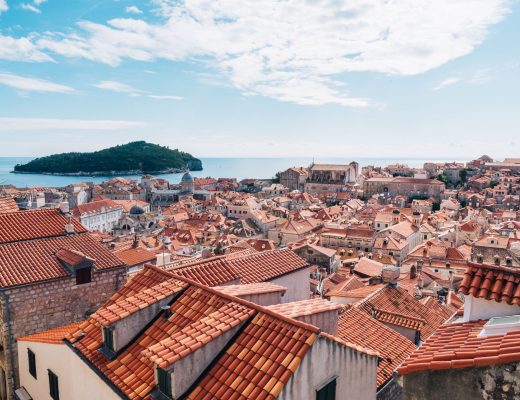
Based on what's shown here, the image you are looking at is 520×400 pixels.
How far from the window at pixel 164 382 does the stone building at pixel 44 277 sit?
7120 mm

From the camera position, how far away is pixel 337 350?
6133mm

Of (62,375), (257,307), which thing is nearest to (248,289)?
(257,307)

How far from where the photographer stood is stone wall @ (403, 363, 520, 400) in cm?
362

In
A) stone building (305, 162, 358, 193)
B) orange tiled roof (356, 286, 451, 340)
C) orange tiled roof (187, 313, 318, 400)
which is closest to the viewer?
orange tiled roof (187, 313, 318, 400)

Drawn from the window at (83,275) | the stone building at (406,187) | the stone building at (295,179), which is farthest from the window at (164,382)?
the stone building at (295,179)

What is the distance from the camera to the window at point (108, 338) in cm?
735

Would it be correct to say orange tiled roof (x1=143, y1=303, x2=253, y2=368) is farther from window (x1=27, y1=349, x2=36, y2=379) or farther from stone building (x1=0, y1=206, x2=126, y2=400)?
stone building (x1=0, y1=206, x2=126, y2=400)

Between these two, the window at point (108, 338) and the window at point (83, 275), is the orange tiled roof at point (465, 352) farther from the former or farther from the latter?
the window at point (83, 275)

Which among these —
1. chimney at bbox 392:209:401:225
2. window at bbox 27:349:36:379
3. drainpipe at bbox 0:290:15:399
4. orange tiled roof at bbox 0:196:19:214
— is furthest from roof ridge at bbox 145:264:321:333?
chimney at bbox 392:209:401:225

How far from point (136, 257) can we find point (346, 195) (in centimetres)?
8477

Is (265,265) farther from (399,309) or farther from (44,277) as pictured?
(399,309)

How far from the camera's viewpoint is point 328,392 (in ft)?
20.1

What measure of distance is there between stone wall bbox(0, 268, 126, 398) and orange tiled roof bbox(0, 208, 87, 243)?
190 cm

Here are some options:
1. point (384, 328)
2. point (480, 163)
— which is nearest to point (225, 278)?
point (384, 328)
